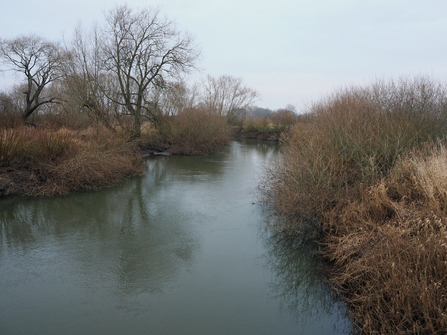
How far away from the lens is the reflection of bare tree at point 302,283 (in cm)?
470

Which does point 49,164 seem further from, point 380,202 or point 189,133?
point 189,133

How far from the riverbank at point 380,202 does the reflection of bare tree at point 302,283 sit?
0.23 meters

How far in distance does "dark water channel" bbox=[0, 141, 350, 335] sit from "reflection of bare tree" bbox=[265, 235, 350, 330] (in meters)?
0.02

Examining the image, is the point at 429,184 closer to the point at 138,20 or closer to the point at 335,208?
the point at 335,208

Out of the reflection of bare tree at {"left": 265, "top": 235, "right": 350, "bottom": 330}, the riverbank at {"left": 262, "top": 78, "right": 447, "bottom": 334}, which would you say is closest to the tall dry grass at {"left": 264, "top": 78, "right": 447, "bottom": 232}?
the riverbank at {"left": 262, "top": 78, "right": 447, "bottom": 334}

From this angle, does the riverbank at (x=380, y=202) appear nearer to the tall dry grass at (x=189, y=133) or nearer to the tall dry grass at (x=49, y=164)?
the tall dry grass at (x=49, y=164)

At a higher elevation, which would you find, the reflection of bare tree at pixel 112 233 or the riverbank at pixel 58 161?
the riverbank at pixel 58 161

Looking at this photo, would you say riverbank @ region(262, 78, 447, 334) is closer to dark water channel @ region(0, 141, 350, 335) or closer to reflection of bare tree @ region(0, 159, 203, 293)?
dark water channel @ region(0, 141, 350, 335)

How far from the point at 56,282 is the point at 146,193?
6043mm

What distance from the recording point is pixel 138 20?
1938 cm

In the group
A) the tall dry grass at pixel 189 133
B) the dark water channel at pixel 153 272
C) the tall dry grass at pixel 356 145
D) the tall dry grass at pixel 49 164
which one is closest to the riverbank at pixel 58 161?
the tall dry grass at pixel 49 164

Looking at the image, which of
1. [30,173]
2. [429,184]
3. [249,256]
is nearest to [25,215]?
[30,173]

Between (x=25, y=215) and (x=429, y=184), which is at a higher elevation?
(x=429, y=184)

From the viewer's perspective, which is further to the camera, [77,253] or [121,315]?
[77,253]
